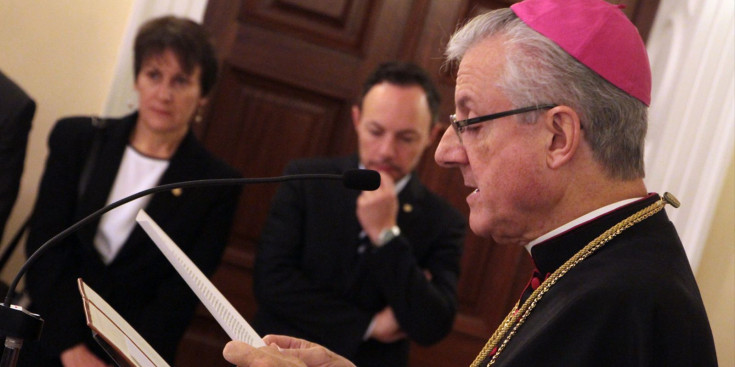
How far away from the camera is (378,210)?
118 inches

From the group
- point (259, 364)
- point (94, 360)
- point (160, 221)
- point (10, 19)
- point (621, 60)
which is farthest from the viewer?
point (10, 19)

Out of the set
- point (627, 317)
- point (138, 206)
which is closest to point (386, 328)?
point (138, 206)

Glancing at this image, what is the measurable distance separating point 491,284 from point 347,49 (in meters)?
1.15

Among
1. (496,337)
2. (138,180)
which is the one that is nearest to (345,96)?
(138,180)

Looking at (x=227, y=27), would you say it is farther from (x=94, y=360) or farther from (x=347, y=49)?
(x=94, y=360)

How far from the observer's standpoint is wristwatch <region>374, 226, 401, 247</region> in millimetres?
2949

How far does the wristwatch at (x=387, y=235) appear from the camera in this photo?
2.95 m

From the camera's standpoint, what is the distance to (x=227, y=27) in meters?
3.67

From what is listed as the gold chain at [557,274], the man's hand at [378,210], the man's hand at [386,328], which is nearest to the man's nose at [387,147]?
the man's hand at [378,210]

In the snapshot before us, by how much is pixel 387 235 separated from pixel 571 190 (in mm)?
1267

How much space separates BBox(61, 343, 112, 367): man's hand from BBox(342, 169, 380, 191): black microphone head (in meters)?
1.43

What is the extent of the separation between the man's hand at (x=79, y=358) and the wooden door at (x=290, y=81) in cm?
78

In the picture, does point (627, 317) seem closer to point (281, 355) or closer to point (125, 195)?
point (281, 355)

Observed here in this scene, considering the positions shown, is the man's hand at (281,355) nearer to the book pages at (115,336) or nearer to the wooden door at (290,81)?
the book pages at (115,336)
